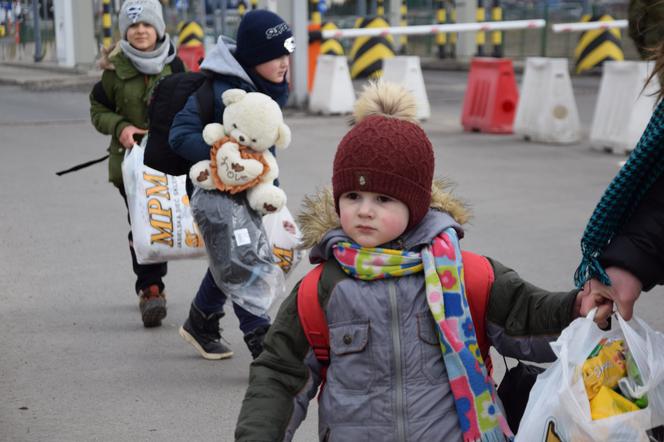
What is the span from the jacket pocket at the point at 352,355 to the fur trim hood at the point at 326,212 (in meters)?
0.26

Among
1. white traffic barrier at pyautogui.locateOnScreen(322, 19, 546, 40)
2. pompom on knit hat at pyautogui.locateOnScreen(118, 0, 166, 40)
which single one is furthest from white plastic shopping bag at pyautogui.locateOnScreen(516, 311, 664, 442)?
white traffic barrier at pyautogui.locateOnScreen(322, 19, 546, 40)

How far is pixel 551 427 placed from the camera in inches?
99.2

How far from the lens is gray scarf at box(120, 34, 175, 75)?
238 inches

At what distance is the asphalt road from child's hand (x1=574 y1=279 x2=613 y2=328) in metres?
2.10

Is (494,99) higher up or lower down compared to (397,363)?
lower down

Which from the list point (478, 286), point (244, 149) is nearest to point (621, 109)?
point (244, 149)

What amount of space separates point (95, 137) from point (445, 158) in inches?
159

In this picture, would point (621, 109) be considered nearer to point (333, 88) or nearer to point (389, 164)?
point (333, 88)

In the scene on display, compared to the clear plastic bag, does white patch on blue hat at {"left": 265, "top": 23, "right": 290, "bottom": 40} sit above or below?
above

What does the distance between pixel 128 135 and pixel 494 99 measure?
8.11 m

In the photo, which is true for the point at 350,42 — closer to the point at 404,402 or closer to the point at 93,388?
the point at 93,388

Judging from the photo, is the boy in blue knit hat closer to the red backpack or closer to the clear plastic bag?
the clear plastic bag

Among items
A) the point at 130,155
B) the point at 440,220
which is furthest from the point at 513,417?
the point at 130,155

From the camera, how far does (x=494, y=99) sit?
13.6 metres
